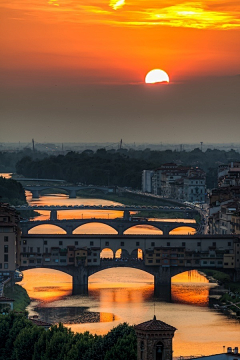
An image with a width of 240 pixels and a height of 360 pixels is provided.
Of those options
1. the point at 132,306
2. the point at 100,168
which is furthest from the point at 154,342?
the point at 100,168

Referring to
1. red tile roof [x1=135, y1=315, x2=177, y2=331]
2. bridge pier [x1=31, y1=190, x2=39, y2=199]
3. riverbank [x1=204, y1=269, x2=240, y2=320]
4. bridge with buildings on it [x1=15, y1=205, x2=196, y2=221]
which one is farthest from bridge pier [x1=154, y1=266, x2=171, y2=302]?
bridge pier [x1=31, y1=190, x2=39, y2=199]

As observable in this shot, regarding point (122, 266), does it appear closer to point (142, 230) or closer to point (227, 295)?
point (227, 295)

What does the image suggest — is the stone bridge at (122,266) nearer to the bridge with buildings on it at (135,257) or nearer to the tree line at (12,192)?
the bridge with buildings on it at (135,257)

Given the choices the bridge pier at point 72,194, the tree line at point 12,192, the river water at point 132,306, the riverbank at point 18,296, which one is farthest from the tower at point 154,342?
the bridge pier at point 72,194

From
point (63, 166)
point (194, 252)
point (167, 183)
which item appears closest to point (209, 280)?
point (194, 252)

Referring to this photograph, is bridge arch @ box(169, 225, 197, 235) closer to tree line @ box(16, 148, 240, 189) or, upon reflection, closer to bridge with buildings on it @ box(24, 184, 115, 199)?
tree line @ box(16, 148, 240, 189)

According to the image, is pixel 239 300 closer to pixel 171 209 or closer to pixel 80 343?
pixel 80 343
